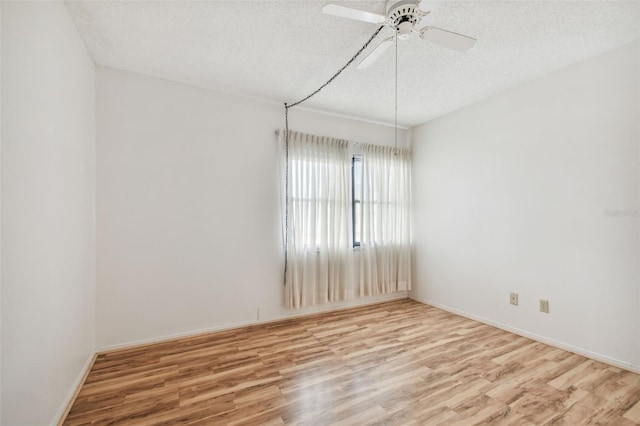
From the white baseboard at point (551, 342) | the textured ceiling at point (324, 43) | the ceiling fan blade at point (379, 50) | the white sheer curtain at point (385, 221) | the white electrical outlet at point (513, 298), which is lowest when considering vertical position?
the white baseboard at point (551, 342)

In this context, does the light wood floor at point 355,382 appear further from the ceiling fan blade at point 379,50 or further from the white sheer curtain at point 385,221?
the ceiling fan blade at point 379,50

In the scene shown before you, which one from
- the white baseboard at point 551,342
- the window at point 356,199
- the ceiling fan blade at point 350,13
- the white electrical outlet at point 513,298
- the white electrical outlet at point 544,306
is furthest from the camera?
the window at point 356,199

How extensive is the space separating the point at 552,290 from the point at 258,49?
3.52 m

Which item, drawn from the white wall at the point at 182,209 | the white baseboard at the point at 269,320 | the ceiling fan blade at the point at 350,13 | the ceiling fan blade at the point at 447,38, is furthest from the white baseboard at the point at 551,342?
the ceiling fan blade at the point at 350,13

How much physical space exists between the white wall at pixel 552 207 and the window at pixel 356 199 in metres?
1.13

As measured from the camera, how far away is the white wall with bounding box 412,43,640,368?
2.36m

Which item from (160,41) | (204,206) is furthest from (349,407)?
(160,41)

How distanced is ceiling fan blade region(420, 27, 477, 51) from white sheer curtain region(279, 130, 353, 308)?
192cm

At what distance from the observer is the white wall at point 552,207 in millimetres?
2355

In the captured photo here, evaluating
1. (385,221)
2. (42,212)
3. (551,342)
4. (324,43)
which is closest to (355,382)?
(551,342)

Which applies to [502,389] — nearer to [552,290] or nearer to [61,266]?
→ [552,290]

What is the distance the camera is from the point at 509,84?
9.93 feet

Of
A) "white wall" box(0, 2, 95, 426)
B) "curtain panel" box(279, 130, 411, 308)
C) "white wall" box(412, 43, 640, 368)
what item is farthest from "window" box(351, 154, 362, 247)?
"white wall" box(0, 2, 95, 426)

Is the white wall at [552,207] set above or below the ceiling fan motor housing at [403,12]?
below
